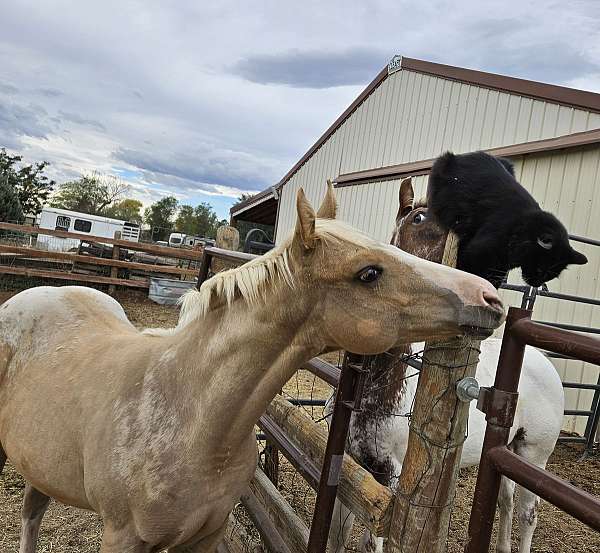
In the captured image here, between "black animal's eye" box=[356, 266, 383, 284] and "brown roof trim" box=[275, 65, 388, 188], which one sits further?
"brown roof trim" box=[275, 65, 388, 188]

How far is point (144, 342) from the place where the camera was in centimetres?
201

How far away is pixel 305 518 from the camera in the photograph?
3338 millimetres

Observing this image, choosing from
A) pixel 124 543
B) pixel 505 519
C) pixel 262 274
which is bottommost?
pixel 505 519

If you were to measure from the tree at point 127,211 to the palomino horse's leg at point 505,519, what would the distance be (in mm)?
52580

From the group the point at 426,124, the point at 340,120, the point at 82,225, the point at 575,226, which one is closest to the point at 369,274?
the point at 575,226

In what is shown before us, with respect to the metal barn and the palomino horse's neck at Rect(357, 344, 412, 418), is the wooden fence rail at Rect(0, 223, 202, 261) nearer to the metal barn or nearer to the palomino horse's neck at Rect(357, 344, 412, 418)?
the metal barn

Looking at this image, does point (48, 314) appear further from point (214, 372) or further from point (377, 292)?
point (377, 292)

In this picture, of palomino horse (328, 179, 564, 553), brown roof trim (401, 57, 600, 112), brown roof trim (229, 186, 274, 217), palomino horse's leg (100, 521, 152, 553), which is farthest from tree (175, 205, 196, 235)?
palomino horse's leg (100, 521, 152, 553)

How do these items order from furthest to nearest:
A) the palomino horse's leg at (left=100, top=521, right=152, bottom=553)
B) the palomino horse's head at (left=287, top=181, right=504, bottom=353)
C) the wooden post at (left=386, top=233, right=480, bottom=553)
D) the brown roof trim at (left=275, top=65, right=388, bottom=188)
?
the brown roof trim at (left=275, top=65, right=388, bottom=188), the palomino horse's leg at (left=100, top=521, right=152, bottom=553), the wooden post at (left=386, top=233, right=480, bottom=553), the palomino horse's head at (left=287, top=181, right=504, bottom=353)

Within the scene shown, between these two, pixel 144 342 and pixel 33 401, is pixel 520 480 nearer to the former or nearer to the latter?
pixel 144 342

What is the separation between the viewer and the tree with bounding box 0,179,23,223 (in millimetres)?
22561

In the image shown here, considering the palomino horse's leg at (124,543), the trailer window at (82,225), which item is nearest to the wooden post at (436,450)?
the palomino horse's leg at (124,543)

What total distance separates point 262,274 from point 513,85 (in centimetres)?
638

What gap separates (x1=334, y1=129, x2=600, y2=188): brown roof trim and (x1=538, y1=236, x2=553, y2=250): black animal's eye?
4347mm
